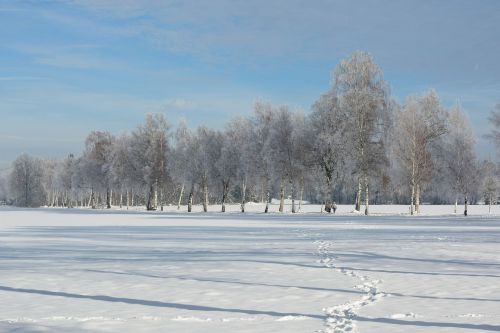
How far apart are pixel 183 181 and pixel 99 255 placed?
53342 millimetres

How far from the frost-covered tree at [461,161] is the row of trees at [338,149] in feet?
0.34

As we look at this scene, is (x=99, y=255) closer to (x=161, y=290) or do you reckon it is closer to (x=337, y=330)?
(x=161, y=290)

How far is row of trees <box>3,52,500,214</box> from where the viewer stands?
182ft

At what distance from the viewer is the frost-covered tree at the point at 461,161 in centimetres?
5697

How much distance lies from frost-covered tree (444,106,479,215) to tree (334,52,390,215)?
25.9ft

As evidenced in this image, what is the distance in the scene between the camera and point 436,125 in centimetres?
5788

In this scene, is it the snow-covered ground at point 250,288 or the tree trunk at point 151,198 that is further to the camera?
the tree trunk at point 151,198

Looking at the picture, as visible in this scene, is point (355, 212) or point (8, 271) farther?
point (355, 212)

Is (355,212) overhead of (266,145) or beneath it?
beneath

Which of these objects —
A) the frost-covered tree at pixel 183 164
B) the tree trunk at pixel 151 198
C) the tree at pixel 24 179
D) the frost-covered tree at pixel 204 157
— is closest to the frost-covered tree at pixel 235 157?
the frost-covered tree at pixel 204 157

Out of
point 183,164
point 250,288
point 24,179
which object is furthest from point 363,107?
point 24,179

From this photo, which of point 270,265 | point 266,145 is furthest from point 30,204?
point 270,265

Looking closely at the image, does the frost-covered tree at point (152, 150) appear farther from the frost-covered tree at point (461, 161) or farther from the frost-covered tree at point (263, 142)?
the frost-covered tree at point (461, 161)

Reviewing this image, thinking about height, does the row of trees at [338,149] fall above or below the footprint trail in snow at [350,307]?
above
